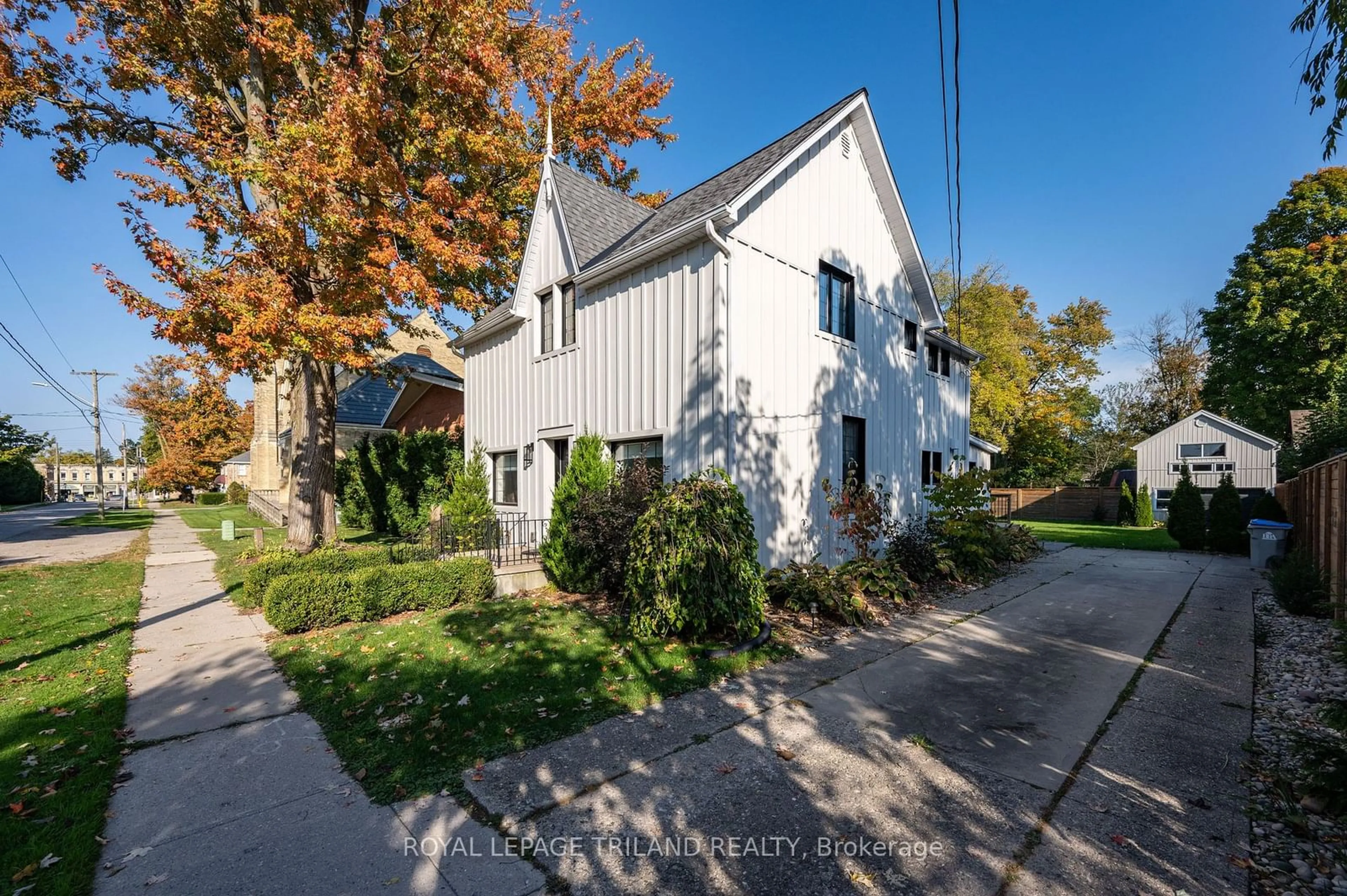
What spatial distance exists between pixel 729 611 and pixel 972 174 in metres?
7.55

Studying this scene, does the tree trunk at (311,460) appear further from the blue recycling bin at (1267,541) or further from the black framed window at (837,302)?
the blue recycling bin at (1267,541)

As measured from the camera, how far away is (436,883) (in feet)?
8.57

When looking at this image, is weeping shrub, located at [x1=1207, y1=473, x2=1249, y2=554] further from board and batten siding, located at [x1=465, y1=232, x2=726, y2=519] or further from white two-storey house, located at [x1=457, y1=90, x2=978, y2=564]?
board and batten siding, located at [x1=465, y1=232, x2=726, y2=519]

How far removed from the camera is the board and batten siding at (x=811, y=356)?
8227 millimetres

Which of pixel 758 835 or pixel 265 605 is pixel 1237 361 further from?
pixel 265 605

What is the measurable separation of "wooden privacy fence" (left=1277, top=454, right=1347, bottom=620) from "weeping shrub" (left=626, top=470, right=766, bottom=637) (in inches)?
230

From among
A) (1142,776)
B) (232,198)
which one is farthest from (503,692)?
(232,198)

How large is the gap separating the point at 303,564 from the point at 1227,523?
66.8ft

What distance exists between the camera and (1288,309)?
22.2 m

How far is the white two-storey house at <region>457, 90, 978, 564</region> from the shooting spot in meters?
8.10

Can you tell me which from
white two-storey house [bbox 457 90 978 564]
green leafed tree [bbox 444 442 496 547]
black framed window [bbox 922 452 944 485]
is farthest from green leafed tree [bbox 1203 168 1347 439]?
green leafed tree [bbox 444 442 496 547]

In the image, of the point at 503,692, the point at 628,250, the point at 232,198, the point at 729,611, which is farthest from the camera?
the point at 232,198

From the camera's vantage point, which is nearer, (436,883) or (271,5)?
(436,883)

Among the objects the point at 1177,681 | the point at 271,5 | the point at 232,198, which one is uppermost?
the point at 271,5
